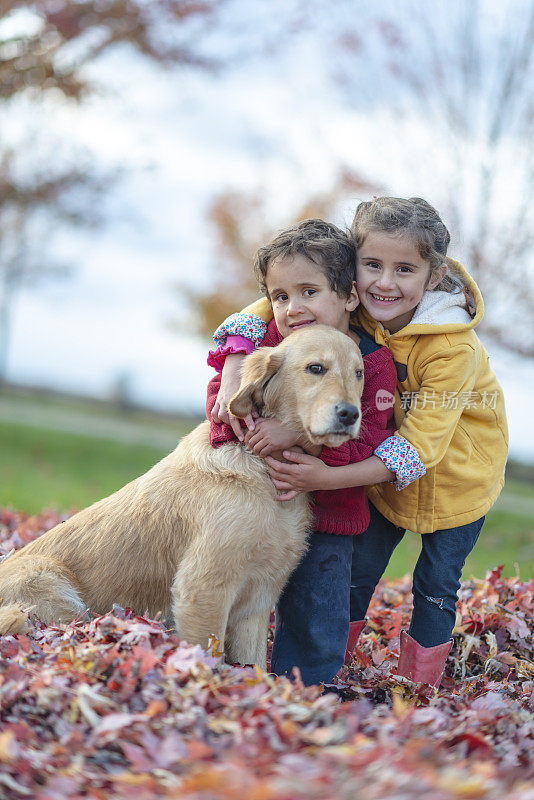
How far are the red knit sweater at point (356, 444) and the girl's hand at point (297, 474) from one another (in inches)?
4.4

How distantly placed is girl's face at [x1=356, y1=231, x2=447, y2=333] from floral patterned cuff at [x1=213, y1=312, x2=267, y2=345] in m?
0.58

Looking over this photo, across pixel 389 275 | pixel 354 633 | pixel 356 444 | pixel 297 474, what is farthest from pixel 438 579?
pixel 389 275

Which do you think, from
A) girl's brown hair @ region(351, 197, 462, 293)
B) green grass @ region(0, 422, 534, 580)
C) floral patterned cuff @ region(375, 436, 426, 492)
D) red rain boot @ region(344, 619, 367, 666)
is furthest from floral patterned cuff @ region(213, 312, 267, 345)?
green grass @ region(0, 422, 534, 580)

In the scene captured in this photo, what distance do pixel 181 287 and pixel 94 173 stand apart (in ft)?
27.7

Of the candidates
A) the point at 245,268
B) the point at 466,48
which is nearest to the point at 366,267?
the point at 466,48

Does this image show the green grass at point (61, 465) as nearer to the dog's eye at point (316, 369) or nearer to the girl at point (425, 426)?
the girl at point (425, 426)

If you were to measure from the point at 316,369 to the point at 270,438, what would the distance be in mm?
435

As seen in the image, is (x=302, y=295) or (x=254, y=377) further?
(x=302, y=295)

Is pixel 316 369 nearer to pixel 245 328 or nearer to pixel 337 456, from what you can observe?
pixel 337 456

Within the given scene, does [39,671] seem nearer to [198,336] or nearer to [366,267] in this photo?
[366,267]

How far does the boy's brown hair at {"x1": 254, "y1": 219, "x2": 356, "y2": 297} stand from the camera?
12.6 ft

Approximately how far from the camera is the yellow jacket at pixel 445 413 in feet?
12.8

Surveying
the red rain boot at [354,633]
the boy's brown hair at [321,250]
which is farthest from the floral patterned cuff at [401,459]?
the red rain boot at [354,633]

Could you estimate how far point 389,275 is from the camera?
394 centimetres
